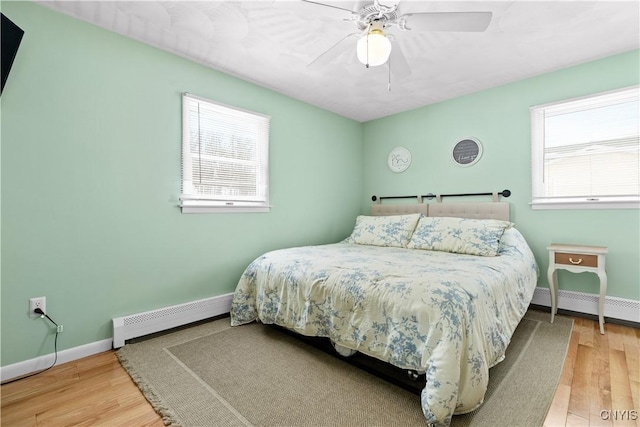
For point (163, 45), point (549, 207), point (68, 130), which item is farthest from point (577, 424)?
point (163, 45)

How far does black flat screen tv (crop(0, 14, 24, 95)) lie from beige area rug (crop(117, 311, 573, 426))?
1903 mm

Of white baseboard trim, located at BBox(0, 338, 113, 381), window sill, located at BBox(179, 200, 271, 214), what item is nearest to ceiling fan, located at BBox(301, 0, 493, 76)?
window sill, located at BBox(179, 200, 271, 214)

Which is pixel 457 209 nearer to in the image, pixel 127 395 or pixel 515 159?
pixel 515 159

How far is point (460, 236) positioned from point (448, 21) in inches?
71.7

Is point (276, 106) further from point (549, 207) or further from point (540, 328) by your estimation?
point (540, 328)

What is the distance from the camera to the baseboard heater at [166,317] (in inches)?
85.5

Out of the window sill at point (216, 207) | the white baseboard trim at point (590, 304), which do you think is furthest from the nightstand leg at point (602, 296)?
the window sill at point (216, 207)

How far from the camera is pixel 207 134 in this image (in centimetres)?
271

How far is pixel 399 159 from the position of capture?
13.1 feet

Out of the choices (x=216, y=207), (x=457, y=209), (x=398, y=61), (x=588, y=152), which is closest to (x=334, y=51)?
(x=398, y=61)

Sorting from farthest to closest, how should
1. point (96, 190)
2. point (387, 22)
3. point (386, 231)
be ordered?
point (386, 231) < point (96, 190) < point (387, 22)

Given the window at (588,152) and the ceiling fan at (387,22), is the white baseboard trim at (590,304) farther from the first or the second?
the ceiling fan at (387,22)

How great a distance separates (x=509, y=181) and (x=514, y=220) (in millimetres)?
426

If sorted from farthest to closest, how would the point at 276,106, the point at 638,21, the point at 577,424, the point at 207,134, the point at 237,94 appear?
the point at 276,106 → the point at 237,94 → the point at 207,134 → the point at 638,21 → the point at 577,424
